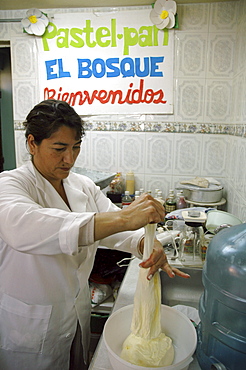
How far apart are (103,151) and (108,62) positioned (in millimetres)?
717

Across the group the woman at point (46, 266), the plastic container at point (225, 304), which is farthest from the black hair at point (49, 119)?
the plastic container at point (225, 304)

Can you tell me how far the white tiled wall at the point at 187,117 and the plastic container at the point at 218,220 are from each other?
1.35 feet

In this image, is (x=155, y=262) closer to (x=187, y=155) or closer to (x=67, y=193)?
(x=67, y=193)

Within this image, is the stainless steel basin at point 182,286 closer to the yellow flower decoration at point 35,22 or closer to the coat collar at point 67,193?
the coat collar at point 67,193

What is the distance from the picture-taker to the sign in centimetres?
236

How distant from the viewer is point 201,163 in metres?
2.46

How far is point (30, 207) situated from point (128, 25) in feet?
6.57

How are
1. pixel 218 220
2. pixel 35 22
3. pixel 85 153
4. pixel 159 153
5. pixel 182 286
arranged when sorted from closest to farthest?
pixel 182 286, pixel 218 220, pixel 35 22, pixel 159 153, pixel 85 153

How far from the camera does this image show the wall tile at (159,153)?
2.48 metres

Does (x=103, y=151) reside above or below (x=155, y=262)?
above

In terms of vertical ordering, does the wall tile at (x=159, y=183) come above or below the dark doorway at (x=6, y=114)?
below

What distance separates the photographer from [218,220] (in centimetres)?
165

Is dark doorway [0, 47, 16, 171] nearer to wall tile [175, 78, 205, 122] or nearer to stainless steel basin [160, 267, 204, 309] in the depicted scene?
wall tile [175, 78, 205, 122]

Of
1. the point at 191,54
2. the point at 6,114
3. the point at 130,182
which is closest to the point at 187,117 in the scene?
the point at 191,54
